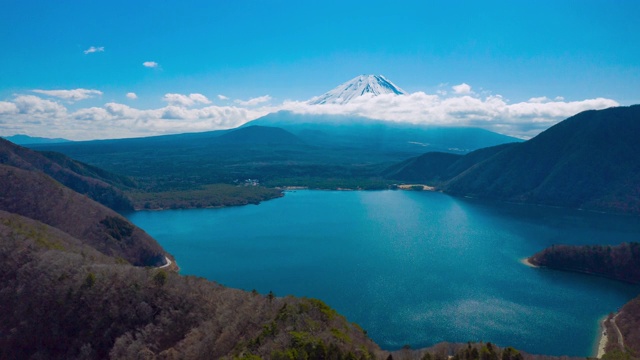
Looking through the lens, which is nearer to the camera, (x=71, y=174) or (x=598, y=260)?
(x=598, y=260)

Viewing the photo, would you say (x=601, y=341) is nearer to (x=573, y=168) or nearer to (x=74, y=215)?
(x=74, y=215)

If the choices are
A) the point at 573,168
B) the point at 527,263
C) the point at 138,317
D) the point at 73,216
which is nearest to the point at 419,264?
the point at 527,263

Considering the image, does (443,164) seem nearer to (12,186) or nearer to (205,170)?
(205,170)

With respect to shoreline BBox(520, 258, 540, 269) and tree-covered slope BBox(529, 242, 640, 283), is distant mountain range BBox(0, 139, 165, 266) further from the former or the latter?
tree-covered slope BBox(529, 242, 640, 283)

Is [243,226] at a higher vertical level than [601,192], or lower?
lower

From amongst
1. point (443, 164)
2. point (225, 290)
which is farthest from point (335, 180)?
point (225, 290)

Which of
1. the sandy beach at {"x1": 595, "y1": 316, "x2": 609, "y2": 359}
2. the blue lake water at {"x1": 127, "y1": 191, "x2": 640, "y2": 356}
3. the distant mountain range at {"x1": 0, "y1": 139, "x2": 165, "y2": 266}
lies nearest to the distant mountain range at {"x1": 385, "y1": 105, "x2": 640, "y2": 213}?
the blue lake water at {"x1": 127, "y1": 191, "x2": 640, "y2": 356}
